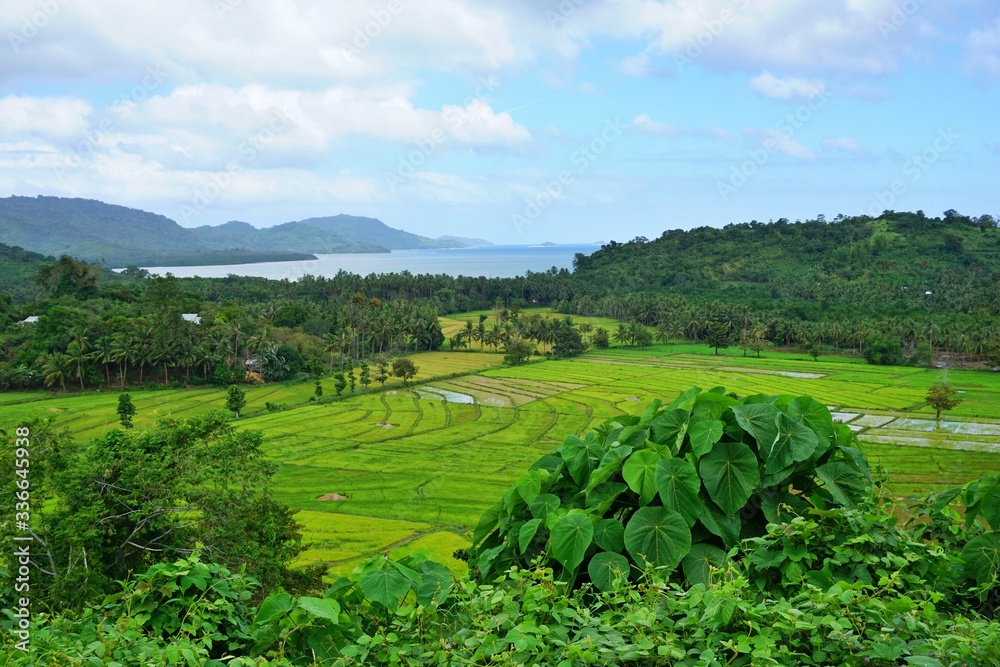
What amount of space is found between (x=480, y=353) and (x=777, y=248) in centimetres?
7317

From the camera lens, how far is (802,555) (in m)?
2.71

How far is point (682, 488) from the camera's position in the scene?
3.02 m

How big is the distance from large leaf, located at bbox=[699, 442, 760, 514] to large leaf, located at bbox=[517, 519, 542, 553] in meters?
0.82

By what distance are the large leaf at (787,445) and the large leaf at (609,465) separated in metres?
0.65

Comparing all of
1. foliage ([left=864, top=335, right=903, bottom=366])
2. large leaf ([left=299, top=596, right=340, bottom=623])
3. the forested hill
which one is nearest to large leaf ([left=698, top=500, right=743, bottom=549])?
large leaf ([left=299, top=596, right=340, bottom=623])

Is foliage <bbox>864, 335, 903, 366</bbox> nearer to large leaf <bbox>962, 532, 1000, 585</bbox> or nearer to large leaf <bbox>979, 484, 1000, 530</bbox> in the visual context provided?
large leaf <bbox>979, 484, 1000, 530</bbox>

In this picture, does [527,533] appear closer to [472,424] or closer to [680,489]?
[680,489]

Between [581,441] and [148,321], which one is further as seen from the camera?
[148,321]

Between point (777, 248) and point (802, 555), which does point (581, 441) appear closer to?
point (802, 555)

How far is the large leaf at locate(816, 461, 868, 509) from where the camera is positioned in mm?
3205

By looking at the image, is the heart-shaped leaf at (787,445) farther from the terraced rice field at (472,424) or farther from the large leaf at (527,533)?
the terraced rice field at (472,424)

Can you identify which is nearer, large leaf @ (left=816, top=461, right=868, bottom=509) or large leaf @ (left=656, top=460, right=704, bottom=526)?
large leaf @ (left=656, top=460, right=704, bottom=526)

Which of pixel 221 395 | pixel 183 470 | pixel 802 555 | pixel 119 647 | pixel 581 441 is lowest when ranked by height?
pixel 221 395

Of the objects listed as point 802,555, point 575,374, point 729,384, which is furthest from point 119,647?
point 575,374
